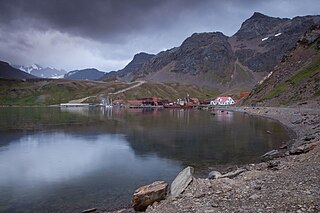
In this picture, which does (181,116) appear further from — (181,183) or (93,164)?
(181,183)

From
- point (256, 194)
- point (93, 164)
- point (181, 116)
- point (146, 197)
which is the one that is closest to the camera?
point (256, 194)

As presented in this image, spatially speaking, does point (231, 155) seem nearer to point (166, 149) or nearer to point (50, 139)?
point (166, 149)

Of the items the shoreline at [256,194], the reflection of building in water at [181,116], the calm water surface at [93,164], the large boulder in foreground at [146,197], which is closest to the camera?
the shoreline at [256,194]

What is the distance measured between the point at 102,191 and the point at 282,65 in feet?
612

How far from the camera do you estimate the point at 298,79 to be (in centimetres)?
14350

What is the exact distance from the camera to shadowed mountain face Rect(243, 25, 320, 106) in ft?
400

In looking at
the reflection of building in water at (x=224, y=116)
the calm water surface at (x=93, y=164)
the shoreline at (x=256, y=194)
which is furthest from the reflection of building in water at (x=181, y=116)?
the shoreline at (x=256, y=194)

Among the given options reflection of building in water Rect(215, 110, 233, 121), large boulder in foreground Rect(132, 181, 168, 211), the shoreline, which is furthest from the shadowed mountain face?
large boulder in foreground Rect(132, 181, 168, 211)

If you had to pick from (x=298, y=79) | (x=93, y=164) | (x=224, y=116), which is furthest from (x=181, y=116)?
(x=93, y=164)

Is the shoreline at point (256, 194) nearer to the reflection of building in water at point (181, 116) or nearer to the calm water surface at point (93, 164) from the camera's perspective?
the calm water surface at point (93, 164)

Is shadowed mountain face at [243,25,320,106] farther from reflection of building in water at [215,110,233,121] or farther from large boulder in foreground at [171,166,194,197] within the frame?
large boulder in foreground at [171,166,194,197]

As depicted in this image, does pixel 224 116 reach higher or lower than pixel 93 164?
higher

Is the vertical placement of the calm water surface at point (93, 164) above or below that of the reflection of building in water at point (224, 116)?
below

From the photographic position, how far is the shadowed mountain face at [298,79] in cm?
12181
